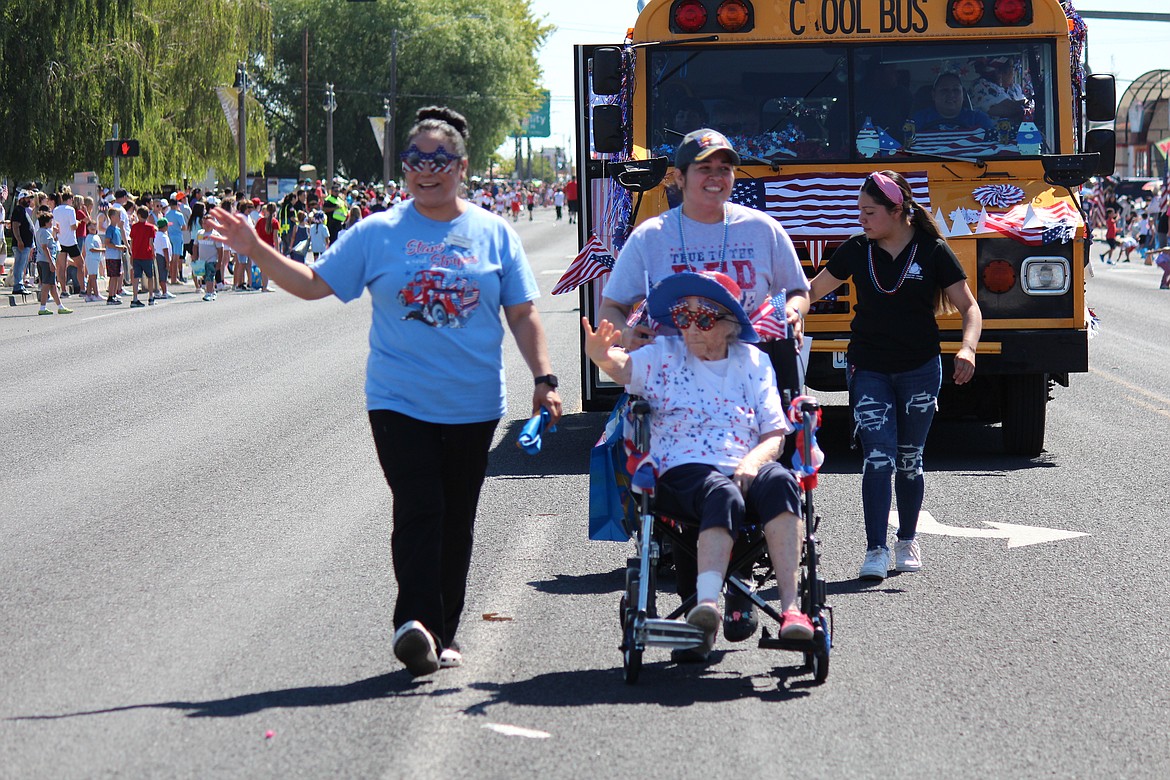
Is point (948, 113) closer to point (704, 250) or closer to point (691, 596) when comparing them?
point (704, 250)

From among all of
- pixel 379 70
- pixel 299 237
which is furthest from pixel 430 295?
pixel 379 70

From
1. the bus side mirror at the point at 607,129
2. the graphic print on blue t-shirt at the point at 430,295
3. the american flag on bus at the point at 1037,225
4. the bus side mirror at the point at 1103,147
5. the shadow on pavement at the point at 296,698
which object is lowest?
the shadow on pavement at the point at 296,698

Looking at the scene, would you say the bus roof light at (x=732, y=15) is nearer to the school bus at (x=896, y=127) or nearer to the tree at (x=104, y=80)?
the school bus at (x=896, y=127)

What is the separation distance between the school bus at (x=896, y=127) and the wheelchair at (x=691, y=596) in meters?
4.23

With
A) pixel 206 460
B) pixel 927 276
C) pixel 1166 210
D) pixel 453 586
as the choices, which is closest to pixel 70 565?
pixel 453 586

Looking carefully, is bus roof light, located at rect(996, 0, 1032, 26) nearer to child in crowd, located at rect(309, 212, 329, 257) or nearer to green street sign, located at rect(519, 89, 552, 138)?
child in crowd, located at rect(309, 212, 329, 257)

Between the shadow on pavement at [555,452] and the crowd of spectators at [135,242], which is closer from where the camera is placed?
the shadow on pavement at [555,452]

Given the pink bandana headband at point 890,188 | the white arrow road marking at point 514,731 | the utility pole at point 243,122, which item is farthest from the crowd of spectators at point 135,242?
the white arrow road marking at point 514,731

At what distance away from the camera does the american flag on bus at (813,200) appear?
9.81 m

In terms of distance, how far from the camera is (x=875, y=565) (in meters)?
7.03

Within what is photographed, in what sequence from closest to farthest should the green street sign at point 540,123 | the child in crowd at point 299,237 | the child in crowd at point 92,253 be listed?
the child in crowd at point 92,253 < the child in crowd at point 299,237 < the green street sign at point 540,123

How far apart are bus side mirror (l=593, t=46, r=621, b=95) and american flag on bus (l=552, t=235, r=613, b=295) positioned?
0.94m

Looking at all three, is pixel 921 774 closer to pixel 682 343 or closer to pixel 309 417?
pixel 682 343

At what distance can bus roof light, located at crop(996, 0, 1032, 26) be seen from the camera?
10.2m
